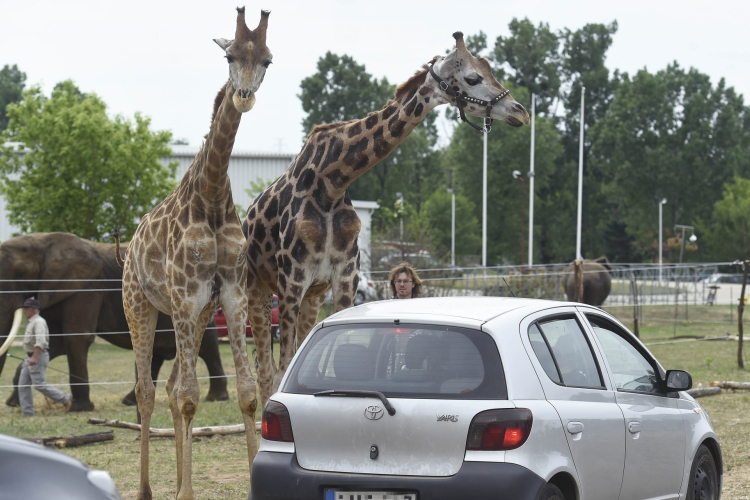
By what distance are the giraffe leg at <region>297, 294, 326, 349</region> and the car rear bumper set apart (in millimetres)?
3706

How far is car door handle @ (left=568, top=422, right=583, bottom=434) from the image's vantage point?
520 centimetres

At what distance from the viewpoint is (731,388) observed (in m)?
14.2

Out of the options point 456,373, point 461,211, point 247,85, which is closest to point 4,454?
point 456,373

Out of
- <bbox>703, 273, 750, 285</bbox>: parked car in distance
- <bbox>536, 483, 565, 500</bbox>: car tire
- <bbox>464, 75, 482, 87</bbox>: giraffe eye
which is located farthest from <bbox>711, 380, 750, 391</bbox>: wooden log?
<bbox>703, 273, 750, 285</bbox>: parked car in distance

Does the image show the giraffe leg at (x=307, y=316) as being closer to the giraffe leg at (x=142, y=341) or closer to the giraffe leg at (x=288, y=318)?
the giraffe leg at (x=288, y=318)

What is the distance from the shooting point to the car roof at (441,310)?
5320 mm

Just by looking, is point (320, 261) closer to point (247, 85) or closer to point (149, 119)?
point (247, 85)

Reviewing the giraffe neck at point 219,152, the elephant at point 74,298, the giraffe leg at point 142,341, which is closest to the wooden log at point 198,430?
the giraffe leg at point 142,341

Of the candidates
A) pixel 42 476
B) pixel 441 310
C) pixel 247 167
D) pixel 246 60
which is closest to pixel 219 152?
pixel 246 60

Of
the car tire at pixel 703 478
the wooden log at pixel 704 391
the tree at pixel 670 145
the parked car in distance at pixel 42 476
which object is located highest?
the tree at pixel 670 145

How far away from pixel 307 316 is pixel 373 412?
13.3 feet

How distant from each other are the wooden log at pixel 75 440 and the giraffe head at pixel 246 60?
180 inches

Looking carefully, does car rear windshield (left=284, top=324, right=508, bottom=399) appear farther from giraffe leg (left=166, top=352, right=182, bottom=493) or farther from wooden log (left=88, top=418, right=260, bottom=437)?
wooden log (left=88, top=418, right=260, bottom=437)

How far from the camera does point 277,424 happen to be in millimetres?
5355
